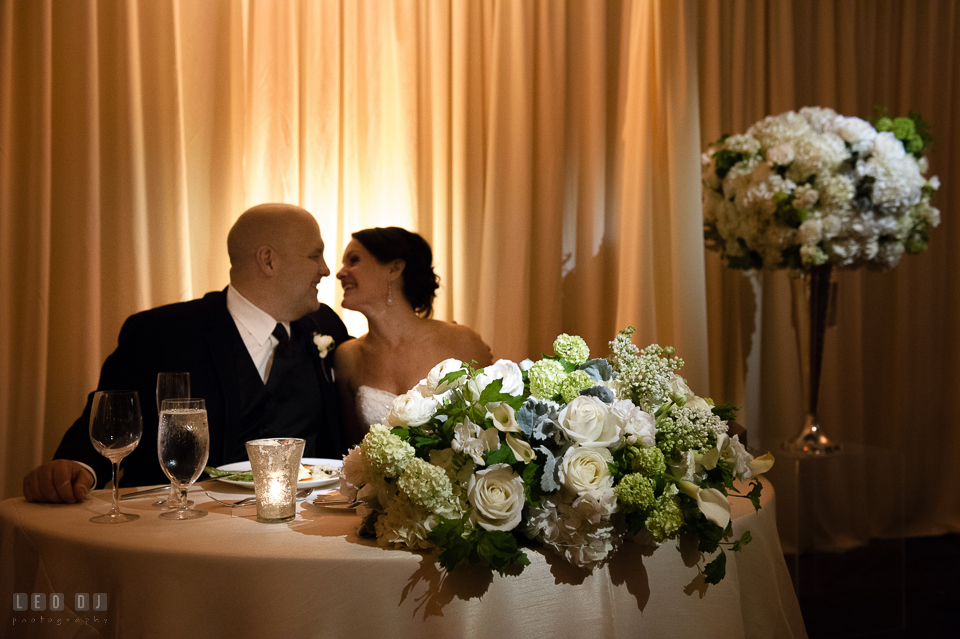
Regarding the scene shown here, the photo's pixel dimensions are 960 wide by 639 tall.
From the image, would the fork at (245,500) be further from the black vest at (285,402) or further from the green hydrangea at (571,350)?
the black vest at (285,402)

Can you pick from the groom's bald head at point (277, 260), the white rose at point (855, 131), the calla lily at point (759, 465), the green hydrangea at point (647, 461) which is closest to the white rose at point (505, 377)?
the green hydrangea at point (647, 461)

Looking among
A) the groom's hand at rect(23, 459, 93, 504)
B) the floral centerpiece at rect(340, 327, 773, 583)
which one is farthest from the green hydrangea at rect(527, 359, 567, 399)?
the groom's hand at rect(23, 459, 93, 504)

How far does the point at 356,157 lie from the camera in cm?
353

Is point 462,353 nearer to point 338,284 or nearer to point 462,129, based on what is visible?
point 338,284

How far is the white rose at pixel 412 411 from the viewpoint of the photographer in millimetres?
1207

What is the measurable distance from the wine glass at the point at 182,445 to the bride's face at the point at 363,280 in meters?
1.74

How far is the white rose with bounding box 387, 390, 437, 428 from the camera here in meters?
1.21

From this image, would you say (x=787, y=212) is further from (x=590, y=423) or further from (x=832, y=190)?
(x=590, y=423)

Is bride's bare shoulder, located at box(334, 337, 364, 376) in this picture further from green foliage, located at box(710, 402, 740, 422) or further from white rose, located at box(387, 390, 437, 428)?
green foliage, located at box(710, 402, 740, 422)

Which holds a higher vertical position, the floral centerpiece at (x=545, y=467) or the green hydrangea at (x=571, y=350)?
the green hydrangea at (x=571, y=350)

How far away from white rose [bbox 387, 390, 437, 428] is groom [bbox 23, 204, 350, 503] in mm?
1268

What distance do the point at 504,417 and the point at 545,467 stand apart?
10 centimetres

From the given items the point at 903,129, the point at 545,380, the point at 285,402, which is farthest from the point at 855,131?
the point at 285,402

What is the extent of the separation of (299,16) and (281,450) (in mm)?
2739
